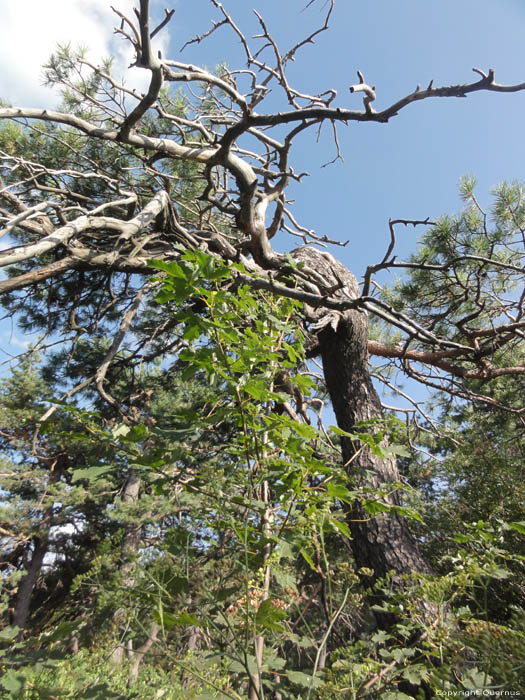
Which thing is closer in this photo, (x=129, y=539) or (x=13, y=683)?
(x=13, y=683)

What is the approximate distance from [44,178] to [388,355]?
3676mm

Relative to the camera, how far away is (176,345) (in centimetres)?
350

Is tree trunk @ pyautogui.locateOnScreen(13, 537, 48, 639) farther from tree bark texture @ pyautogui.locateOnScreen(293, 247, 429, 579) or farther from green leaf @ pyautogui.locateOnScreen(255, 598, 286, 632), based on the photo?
green leaf @ pyautogui.locateOnScreen(255, 598, 286, 632)

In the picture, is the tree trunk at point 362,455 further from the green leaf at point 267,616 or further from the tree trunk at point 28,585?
the tree trunk at point 28,585

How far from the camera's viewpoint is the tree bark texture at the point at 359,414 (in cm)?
203

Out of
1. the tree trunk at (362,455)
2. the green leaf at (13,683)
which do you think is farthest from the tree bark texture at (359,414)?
the green leaf at (13,683)

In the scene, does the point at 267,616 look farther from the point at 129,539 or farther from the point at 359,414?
the point at 129,539

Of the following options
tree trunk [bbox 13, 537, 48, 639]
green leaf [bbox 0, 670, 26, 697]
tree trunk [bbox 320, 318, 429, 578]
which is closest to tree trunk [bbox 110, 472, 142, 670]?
green leaf [bbox 0, 670, 26, 697]

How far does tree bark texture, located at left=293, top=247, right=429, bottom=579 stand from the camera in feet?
6.66

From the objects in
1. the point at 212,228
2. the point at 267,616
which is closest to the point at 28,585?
the point at 212,228

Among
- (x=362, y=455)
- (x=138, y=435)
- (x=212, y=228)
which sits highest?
(x=212, y=228)

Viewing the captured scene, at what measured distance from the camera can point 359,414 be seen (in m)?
2.64

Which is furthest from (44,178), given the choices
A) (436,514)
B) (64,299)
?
(436,514)

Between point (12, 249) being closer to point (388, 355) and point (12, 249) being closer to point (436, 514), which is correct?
point (388, 355)
